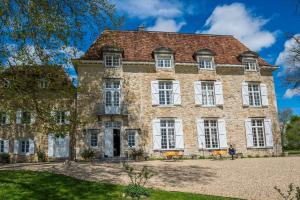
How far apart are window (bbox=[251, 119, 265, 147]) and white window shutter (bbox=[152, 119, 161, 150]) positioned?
6.43m

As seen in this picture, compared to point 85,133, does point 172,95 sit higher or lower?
higher

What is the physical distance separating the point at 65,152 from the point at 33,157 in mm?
2115

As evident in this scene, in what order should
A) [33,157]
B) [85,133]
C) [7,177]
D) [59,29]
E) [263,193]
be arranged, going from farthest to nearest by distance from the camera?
[33,157] < [85,133] < [7,177] < [59,29] < [263,193]

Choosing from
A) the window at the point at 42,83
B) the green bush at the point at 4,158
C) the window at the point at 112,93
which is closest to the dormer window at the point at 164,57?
the window at the point at 112,93

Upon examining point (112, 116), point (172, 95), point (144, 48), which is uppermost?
point (144, 48)

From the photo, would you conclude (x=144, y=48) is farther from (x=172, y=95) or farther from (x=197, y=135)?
(x=197, y=135)

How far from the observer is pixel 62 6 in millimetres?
9641

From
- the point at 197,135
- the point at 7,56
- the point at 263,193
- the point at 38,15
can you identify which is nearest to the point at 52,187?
the point at 7,56

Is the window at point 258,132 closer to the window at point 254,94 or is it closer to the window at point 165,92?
the window at point 254,94

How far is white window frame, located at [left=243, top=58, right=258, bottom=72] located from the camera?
21.2 m

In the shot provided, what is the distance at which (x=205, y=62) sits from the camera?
20812mm

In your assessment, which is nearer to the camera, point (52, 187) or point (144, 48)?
point (52, 187)

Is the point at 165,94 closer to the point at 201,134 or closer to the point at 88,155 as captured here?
the point at 201,134

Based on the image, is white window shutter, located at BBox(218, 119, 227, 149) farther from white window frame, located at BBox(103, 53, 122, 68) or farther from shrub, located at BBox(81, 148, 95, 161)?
shrub, located at BBox(81, 148, 95, 161)
